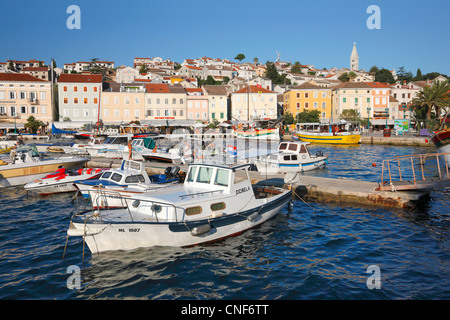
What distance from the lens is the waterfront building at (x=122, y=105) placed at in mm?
72562

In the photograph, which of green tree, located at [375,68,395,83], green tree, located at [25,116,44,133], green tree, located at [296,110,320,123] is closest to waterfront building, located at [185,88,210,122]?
green tree, located at [296,110,320,123]

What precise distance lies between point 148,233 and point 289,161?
60.2ft

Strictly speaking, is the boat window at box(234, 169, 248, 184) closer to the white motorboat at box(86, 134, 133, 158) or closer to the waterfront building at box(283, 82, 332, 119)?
the white motorboat at box(86, 134, 133, 158)

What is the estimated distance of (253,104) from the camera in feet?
266

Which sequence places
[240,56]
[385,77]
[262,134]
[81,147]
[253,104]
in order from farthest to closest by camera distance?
[240,56]
[385,77]
[253,104]
[262,134]
[81,147]

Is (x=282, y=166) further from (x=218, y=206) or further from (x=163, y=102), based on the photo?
(x=163, y=102)

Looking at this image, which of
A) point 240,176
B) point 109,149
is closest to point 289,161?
point 240,176

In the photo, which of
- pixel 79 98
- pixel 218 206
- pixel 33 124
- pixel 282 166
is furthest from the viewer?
pixel 79 98

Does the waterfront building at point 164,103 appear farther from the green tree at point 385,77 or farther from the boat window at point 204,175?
the green tree at point 385,77

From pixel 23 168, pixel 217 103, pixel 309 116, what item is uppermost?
pixel 217 103

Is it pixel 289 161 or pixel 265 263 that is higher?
pixel 289 161

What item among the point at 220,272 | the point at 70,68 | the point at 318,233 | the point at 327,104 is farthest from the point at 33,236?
the point at 70,68

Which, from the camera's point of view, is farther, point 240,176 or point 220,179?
point 240,176

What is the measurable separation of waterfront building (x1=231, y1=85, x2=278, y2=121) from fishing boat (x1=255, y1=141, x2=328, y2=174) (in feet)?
160
